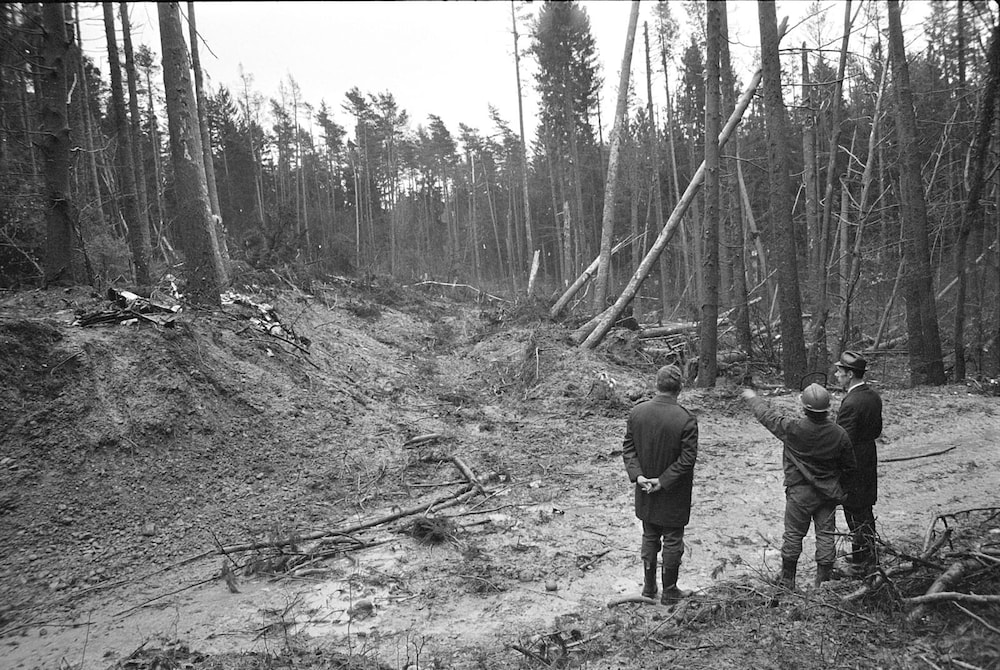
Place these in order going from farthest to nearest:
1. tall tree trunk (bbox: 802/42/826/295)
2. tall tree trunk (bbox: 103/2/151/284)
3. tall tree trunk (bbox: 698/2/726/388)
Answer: tall tree trunk (bbox: 103/2/151/284), tall tree trunk (bbox: 802/42/826/295), tall tree trunk (bbox: 698/2/726/388)

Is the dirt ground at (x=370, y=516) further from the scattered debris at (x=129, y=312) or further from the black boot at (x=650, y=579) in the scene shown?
the black boot at (x=650, y=579)

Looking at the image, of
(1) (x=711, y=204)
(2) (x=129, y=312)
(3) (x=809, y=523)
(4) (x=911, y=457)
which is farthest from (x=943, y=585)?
(1) (x=711, y=204)

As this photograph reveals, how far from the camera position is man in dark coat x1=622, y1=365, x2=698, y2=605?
4.19 m

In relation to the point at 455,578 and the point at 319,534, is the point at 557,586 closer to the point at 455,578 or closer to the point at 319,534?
the point at 455,578

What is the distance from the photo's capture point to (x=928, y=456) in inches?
300

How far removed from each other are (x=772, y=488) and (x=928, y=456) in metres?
2.63

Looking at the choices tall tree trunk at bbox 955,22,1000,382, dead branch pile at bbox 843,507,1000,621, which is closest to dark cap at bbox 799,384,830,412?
dead branch pile at bbox 843,507,1000,621

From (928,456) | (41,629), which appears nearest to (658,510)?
(41,629)

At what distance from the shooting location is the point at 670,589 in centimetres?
424

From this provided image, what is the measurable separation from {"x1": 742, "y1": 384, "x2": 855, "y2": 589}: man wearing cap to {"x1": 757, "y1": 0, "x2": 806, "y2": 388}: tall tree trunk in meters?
7.49

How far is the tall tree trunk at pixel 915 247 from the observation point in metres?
11.4

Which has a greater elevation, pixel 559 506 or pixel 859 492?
pixel 859 492

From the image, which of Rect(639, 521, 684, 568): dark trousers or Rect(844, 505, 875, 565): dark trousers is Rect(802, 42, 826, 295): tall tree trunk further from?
Rect(639, 521, 684, 568): dark trousers

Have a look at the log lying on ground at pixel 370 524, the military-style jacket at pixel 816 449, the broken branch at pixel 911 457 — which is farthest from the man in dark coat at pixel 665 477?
the broken branch at pixel 911 457
